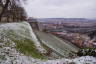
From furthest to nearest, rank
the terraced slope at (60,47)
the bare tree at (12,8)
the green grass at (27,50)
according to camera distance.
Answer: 1. the bare tree at (12,8)
2. the terraced slope at (60,47)
3. the green grass at (27,50)

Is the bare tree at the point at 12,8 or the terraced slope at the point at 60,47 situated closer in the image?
the terraced slope at the point at 60,47

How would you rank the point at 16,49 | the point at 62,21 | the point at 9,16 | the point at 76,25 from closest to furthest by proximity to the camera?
the point at 16,49
the point at 9,16
the point at 76,25
the point at 62,21

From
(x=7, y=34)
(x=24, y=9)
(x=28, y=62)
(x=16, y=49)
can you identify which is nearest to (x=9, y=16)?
(x=24, y=9)

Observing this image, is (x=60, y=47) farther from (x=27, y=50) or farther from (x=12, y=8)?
(x=12, y=8)

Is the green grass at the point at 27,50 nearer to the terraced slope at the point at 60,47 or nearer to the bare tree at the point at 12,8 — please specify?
the terraced slope at the point at 60,47

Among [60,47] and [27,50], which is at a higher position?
[27,50]

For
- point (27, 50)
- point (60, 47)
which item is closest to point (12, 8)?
point (60, 47)

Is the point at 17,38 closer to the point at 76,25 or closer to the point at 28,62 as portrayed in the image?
the point at 28,62

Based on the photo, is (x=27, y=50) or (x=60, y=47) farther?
(x=60, y=47)

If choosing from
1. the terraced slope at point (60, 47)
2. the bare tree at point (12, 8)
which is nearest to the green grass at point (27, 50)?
the terraced slope at point (60, 47)

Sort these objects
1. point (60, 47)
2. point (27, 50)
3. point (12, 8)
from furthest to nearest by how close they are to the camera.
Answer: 1. point (12, 8)
2. point (60, 47)
3. point (27, 50)

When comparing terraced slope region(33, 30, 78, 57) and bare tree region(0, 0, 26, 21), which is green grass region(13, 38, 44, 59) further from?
bare tree region(0, 0, 26, 21)
